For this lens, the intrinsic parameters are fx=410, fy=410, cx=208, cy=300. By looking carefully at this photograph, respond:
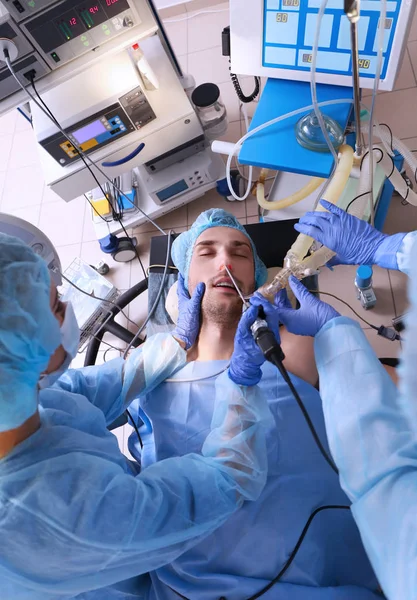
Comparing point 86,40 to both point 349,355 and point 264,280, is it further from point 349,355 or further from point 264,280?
point 349,355

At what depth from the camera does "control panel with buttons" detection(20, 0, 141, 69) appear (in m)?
1.35

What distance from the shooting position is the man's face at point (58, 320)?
3.11ft

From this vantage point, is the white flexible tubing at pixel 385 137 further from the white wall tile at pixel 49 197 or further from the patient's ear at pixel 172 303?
the white wall tile at pixel 49 197

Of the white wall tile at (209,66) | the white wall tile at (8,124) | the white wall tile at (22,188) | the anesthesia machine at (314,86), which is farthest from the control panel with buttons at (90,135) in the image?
the white wall tile at (8,124)

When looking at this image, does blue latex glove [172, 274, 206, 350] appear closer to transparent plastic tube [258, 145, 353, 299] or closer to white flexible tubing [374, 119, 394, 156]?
transparent plastic tube [258, 145, 353, 299]

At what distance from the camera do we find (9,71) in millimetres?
1436

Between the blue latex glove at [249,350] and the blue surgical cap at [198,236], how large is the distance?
0.57 m

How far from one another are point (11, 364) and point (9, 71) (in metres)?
1.18

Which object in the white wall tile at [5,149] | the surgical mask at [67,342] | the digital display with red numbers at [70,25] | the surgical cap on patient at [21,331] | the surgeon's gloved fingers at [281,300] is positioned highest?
the digital display with red numbers at [70,25]

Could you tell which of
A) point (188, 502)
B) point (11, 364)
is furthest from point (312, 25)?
point (188, 502)

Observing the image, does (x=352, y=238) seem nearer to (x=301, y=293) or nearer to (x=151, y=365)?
(x=301, y=293)

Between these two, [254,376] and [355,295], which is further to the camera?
[355,295]

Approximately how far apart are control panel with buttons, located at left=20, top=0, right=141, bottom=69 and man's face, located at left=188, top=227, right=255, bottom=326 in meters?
0.82

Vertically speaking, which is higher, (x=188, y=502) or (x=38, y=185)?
(x=188, y=502)
